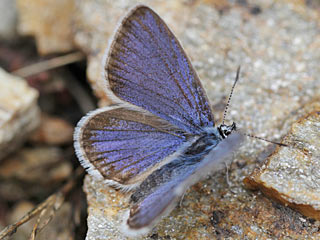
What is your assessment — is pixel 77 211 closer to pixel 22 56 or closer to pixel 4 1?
pixel 22 56

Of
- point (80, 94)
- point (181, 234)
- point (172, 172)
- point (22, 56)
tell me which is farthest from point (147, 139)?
point (22, 56)

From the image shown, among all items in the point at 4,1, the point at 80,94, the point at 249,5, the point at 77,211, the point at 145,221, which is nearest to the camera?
Result: the point at 145,221

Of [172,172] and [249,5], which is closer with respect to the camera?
[172,172]

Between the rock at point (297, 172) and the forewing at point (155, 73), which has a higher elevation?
the forewing at point (155, 73)

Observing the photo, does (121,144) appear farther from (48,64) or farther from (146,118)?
(48,64)

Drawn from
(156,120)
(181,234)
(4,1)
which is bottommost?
(181,234)

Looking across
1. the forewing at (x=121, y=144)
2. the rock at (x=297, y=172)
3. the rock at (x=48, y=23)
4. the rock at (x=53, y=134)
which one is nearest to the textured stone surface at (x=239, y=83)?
the rock at (x=297, y=172)

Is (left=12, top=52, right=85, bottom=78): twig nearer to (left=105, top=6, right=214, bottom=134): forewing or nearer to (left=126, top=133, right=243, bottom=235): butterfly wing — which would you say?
(left=105, top=6, right=214, bottom=134): forewing

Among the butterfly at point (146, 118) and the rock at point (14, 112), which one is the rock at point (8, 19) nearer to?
the rock at point (14, 112)
